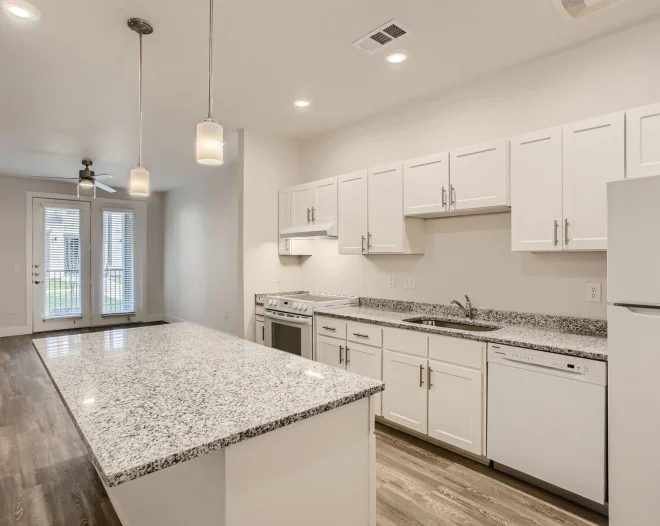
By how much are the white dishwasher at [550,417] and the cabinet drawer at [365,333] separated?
0.89m

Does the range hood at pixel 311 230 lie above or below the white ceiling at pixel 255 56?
below

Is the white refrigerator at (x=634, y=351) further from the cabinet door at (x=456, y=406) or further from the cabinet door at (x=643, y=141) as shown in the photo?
the cabinet door at (x=456, y=406)

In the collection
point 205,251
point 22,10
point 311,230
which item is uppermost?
point 22,10

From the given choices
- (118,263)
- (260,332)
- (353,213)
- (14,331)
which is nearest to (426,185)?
(353,213)

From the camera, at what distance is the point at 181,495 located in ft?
4.52

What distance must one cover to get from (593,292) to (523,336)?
1.77 ft

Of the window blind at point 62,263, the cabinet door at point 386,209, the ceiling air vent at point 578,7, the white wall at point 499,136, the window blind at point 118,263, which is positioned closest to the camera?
the ceiling air vent at point 578,7

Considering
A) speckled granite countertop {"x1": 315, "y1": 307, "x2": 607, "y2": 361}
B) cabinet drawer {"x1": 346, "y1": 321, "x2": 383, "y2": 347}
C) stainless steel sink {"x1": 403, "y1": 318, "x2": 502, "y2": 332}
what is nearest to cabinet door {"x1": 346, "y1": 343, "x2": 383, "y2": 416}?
cabinet drawer {"x1": 346, "y1": 321, "x2": 383, "y2": 347}

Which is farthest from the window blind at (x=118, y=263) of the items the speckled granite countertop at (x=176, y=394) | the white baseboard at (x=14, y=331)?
the speckled granite countertop at (x=176, y=394)

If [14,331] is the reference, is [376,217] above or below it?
above

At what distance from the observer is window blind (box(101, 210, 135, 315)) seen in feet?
25.1

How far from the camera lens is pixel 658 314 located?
174 cm

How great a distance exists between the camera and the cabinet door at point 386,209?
3318mm

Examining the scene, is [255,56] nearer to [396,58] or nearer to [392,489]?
[396,58]
